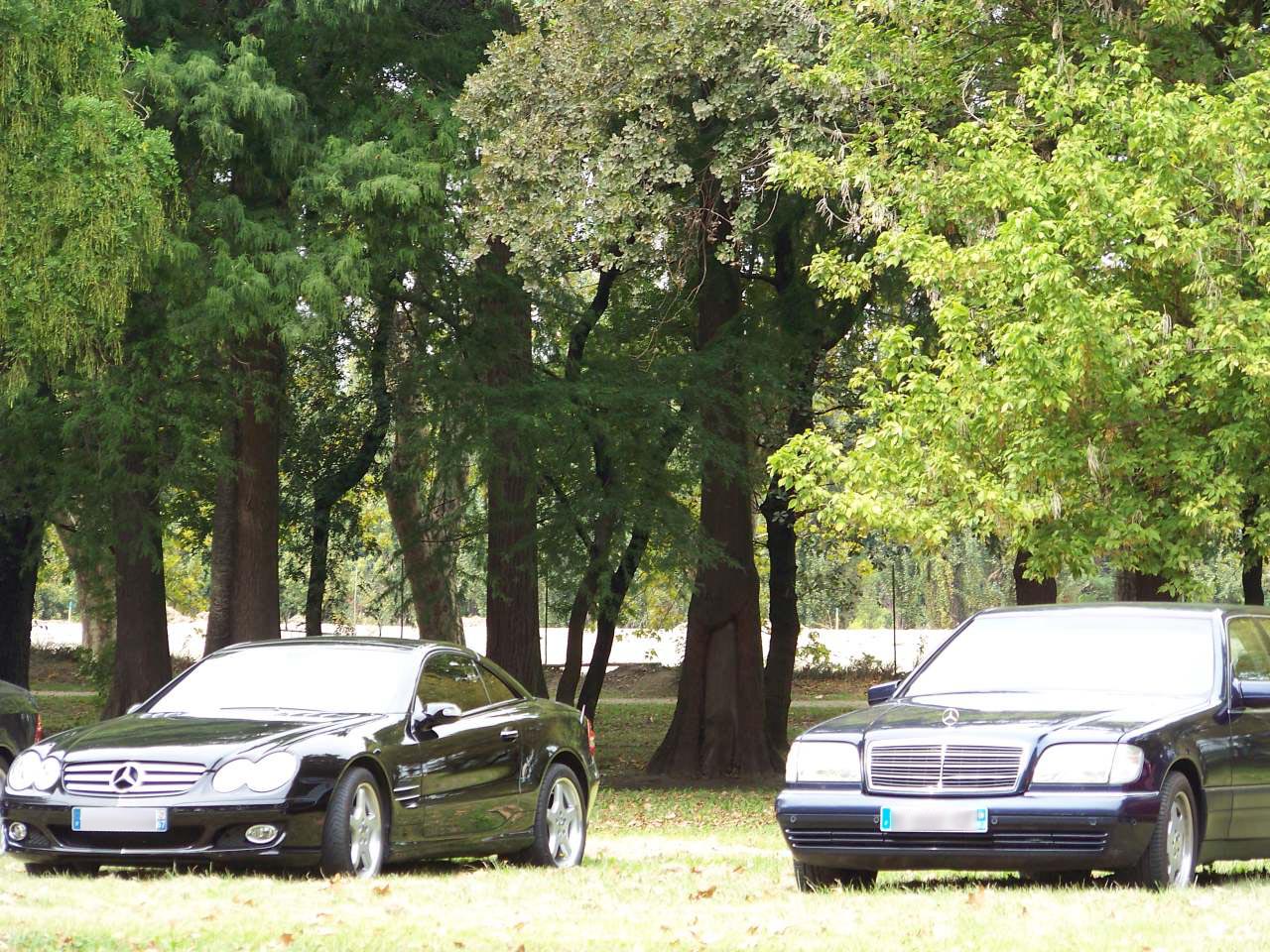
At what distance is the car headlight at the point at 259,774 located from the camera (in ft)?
29.7

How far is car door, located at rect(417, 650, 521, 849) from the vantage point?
33.2 feet

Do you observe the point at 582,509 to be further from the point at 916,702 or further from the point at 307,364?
the point at 916,702


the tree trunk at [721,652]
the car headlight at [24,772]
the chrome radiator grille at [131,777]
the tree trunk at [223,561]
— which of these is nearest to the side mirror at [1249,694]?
the chrome radiator grille at [131,777]

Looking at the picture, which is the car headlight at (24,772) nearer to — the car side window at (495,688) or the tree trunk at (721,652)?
the car side window at (495,688)

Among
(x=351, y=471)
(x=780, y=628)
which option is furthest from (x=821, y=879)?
(x=780, y=628)

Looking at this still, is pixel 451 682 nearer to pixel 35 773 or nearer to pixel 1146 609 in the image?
pixel 35 773

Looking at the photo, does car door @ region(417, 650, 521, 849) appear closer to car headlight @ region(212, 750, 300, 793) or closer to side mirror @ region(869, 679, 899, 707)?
car headlight @ region(212, 750, 300, 793)

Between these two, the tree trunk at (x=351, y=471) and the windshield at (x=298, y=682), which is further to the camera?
the tree trunk at (x=351, y=471)

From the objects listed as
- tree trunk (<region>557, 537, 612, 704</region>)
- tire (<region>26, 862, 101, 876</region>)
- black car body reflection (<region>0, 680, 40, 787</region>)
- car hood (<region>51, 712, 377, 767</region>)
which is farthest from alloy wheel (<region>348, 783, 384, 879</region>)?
tree trunk (<region>557, 537, 612, 704</region>)

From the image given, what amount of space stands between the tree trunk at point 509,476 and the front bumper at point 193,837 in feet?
41.3

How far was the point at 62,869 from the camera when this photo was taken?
9.55 m

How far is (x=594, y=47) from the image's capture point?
19.7m

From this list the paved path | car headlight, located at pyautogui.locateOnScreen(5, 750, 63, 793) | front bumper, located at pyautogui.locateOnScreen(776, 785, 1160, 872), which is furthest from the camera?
the paved path

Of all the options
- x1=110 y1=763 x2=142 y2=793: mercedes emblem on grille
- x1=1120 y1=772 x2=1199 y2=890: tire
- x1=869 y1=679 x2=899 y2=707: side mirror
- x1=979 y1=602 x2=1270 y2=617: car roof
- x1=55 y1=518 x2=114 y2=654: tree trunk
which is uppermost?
x1=55 y1=518 x2=114 y2=654: tree trunk
